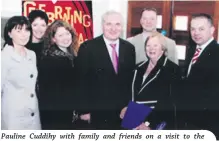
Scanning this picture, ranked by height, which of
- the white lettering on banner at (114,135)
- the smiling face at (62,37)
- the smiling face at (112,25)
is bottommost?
the white lettering on banner at (114,135)

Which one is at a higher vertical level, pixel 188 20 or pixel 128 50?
pixel 188 20

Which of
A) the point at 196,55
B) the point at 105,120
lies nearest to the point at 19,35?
→ the point at 105,120

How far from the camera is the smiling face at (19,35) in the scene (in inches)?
75.9

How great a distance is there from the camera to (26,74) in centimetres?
197

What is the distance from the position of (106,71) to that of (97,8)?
418 mm

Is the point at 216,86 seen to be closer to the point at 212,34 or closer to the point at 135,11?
the point at 212,34

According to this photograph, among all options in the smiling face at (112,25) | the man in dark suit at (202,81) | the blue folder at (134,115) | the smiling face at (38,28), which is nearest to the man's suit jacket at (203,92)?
the man in dark suit at (202,81)

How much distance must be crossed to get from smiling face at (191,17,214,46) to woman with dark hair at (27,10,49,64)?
95 cm

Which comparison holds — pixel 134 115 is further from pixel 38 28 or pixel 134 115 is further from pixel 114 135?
pixel 38 28

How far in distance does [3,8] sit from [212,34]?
4.45 feet

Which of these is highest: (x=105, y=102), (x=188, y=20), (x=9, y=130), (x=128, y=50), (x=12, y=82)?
(x=188, y=20)

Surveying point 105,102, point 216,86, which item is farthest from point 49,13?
point 216,86

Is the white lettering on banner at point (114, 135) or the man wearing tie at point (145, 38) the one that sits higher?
the man wearing tie at point (145, 38)

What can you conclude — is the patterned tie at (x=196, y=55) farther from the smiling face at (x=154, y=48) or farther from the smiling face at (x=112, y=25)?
the smiling face at (x=112, y=25)
